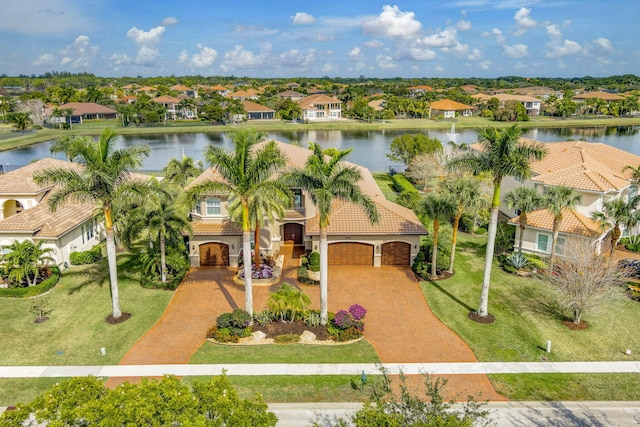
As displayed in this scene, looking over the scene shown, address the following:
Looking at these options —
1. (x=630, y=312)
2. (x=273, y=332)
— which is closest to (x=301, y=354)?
(x=273, y=332)

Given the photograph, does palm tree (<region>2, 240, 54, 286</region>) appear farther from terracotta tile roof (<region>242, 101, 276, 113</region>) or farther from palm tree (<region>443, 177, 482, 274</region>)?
terracotta tile roof (<region>242, 101, 276, 113</region>)

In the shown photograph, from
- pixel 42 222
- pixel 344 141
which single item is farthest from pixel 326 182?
pixel 344 141

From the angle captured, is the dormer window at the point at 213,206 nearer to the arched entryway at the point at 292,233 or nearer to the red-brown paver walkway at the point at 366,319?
the red-brown paver walkway at the point at 366,319

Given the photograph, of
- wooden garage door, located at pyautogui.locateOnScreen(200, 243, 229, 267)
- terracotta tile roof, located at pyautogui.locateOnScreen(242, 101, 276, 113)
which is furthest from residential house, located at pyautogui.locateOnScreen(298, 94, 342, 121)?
wooden garage door, located at pyautogui.locateOnScreen(200, 243, 229, 267)

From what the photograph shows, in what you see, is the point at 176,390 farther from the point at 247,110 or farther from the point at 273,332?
the point at 247,110

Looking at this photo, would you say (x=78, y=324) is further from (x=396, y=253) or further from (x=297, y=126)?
(x=297, y=126)

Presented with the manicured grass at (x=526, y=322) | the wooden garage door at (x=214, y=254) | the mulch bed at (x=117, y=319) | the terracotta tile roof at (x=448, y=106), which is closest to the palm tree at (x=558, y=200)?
the manicured grass at (x=526, y=322)
